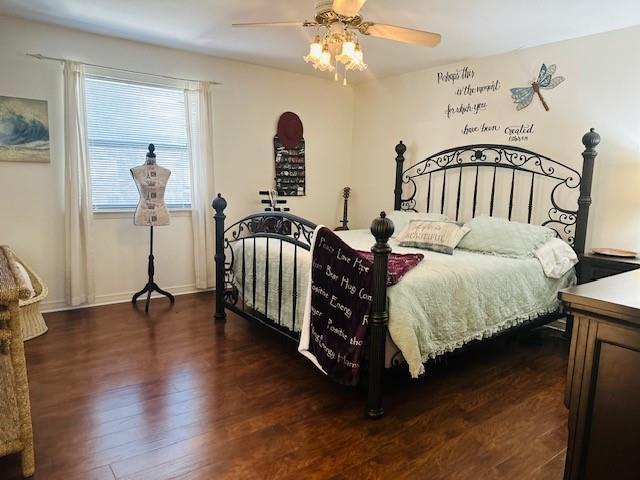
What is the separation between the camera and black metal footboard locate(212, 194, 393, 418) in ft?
6.63

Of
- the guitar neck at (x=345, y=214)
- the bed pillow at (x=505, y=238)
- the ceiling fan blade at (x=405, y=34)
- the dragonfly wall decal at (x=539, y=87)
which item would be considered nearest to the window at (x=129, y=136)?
the guitar neck at (x=345, y=214)

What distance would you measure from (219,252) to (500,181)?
2.59 m

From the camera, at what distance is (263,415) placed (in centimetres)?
212

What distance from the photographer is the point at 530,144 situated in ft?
11.8

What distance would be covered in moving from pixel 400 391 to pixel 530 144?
247cm

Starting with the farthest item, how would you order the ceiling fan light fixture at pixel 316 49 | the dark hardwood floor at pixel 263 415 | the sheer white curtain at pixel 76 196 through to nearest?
the sheer white curtain at pixel 76 196, the ceiling fan light fixture at pixel 316 49, the dark hardwood floor at pixel 263 415

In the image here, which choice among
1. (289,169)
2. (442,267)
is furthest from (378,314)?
(289,169)

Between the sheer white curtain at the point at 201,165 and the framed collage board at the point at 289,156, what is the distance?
81cm

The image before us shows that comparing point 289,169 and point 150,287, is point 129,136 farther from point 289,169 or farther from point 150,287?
point 289,169

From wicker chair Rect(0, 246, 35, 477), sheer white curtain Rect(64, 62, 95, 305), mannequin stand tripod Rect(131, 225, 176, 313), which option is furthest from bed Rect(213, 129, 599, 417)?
wicker chair Rect(0, 246, 35, 477)

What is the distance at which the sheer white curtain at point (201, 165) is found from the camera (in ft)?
13.7

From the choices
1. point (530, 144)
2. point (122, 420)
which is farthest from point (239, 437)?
point (530, 144)

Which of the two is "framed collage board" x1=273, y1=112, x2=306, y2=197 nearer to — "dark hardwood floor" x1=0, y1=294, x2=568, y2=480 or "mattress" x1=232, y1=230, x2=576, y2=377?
"mattress" x1=232, y1=230, x2=576, y2=377

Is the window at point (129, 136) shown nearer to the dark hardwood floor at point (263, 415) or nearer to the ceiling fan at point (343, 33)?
the dark hardwood floor at point (263, 415)
